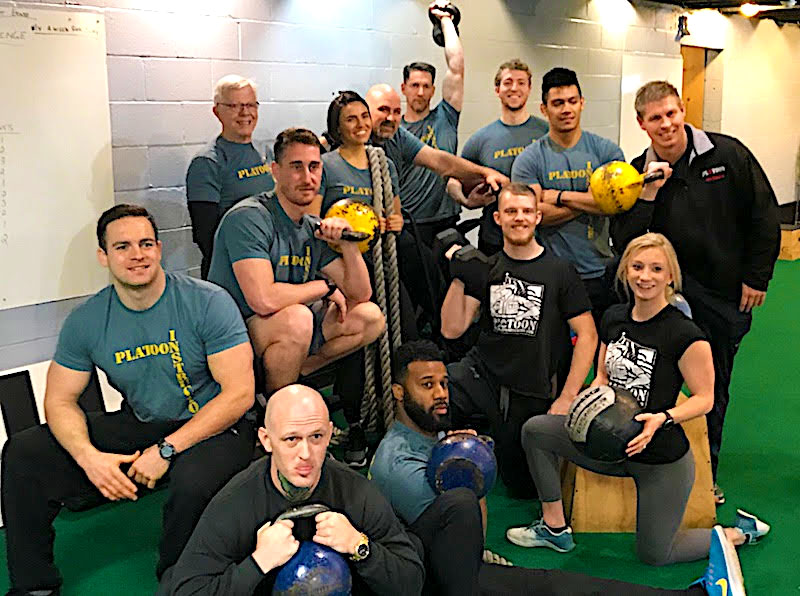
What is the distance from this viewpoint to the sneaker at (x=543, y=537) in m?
3.27

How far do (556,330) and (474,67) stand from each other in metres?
3.33

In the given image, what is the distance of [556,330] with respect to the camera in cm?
359

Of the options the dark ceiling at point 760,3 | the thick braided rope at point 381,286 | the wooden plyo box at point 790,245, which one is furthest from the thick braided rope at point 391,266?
the wooden plyo box at point 790,245

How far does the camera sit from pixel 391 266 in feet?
13.0

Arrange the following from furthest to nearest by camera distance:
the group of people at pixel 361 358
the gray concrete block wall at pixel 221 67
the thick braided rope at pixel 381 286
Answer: the gray concrete block wall at pixel 221 67 → the thick braided rope at pixel 381 286 → the group of people at pixel 361 358

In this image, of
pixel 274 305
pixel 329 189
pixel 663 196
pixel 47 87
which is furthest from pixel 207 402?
pixel 663 196

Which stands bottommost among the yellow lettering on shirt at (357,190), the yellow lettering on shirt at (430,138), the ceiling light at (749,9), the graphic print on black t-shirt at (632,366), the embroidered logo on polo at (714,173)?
the graphic print on black t-shirt at (632,366)

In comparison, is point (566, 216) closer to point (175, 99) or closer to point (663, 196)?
point (663, 196)

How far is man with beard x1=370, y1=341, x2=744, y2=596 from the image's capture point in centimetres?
244

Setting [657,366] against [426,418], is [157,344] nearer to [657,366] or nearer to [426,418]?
[426,418]

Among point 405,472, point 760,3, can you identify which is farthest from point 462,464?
point 760,3

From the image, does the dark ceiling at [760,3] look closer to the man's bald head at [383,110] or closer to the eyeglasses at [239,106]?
the man's bald head at [383,110]

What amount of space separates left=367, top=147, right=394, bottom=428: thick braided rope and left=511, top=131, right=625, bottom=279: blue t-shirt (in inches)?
28.8

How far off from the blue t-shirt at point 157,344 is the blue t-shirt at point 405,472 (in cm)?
62
